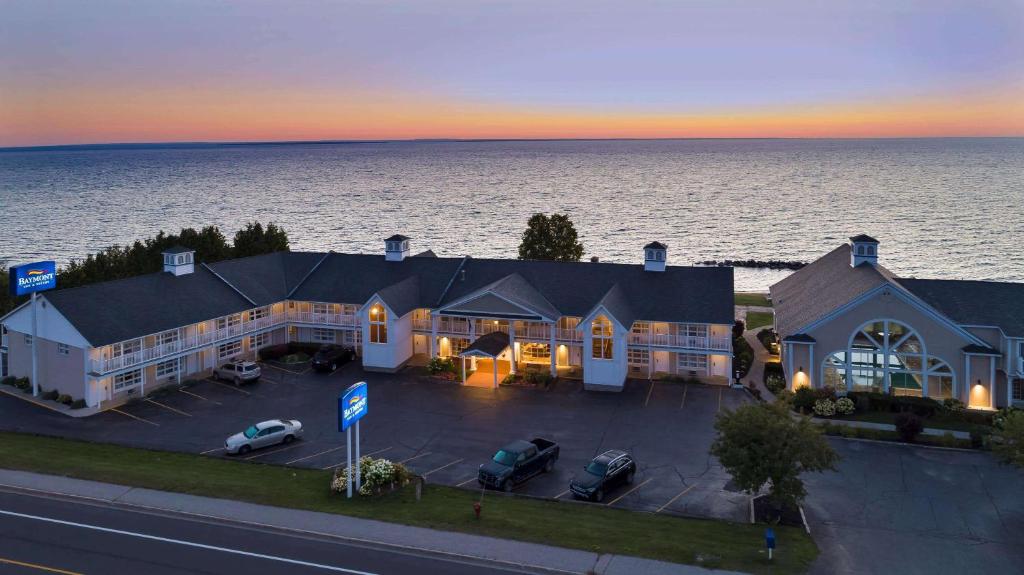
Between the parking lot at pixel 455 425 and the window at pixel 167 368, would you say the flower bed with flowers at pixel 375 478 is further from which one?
the window at pixel 167 368

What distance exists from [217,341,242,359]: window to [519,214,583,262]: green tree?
3050cm

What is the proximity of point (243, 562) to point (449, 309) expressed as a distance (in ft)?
98.0

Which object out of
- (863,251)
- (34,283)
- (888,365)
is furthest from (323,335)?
(863,251)

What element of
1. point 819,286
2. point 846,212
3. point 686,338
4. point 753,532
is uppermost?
point 846,212

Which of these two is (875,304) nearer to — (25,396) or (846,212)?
(25,396)

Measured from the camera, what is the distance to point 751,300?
76.8 metres

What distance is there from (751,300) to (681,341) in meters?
28.9

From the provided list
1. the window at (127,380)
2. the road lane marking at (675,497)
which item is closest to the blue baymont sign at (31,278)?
the window at (127,380)

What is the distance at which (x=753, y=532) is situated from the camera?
93.3 ft

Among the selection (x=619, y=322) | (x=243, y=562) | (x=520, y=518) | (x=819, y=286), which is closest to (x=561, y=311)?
(x=619, y=322)

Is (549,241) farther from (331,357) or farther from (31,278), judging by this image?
(31,278)

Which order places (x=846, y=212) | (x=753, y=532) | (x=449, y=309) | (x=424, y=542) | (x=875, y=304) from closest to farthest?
(x=424, y=542), (x=753, y=532), (x=875, y=304), (x=449, y=309), (x=846, y=212)

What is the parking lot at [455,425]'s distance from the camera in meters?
34.7

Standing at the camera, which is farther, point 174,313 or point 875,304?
point 174,313
